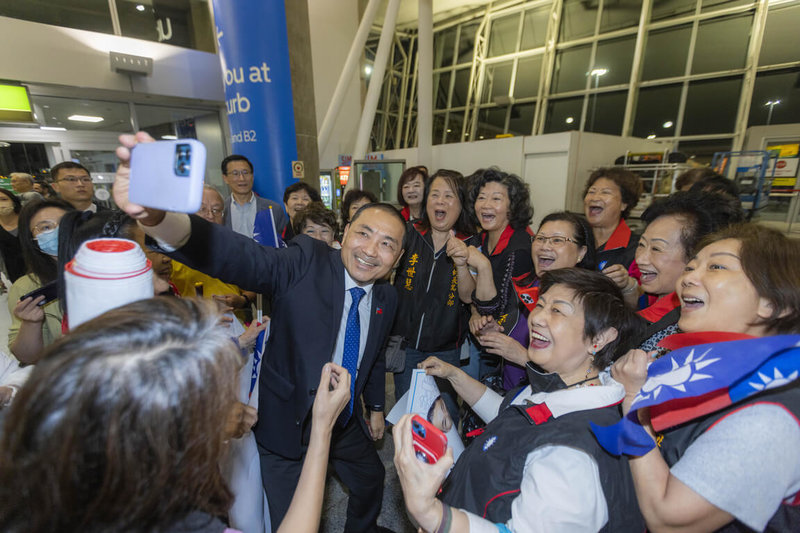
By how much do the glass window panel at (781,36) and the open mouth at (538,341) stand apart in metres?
11.6

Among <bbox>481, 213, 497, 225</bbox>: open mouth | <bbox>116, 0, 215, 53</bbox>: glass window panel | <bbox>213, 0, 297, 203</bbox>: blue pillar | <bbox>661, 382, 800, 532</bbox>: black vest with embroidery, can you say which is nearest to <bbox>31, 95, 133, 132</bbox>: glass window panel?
<bbox>116, 0, 215, 53</bbox>: glass window panel

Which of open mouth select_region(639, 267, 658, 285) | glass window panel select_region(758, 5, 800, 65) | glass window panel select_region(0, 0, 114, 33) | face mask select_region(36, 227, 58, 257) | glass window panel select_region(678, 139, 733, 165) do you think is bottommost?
open mouth select_region(639, 267, 658, 285)

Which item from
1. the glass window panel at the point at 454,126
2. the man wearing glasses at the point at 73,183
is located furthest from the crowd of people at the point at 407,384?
the glass window panel at the point at 454,126

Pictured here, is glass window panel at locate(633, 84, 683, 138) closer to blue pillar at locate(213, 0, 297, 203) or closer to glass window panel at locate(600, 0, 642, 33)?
glass window panel at locate(600, 0, 642, 33)

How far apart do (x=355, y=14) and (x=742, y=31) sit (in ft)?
32.8

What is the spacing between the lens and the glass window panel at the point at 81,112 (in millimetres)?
6191

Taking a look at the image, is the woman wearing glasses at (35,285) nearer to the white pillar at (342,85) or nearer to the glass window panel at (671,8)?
the white pillar at (342,85)

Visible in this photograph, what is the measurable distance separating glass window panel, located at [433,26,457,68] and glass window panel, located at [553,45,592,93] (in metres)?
4.05

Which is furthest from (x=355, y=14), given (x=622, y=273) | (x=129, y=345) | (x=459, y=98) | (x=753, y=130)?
(x=129, y=345)

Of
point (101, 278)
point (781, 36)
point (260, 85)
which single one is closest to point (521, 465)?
point (101, 278)

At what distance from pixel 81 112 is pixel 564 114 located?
12293mm

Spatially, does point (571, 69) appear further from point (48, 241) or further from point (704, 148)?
point (48, 241)

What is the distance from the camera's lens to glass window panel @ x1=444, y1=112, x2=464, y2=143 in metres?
13.3

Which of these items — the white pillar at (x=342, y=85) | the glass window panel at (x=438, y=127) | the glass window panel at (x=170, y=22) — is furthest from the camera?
the glass window panel at (x=438, y=127)
